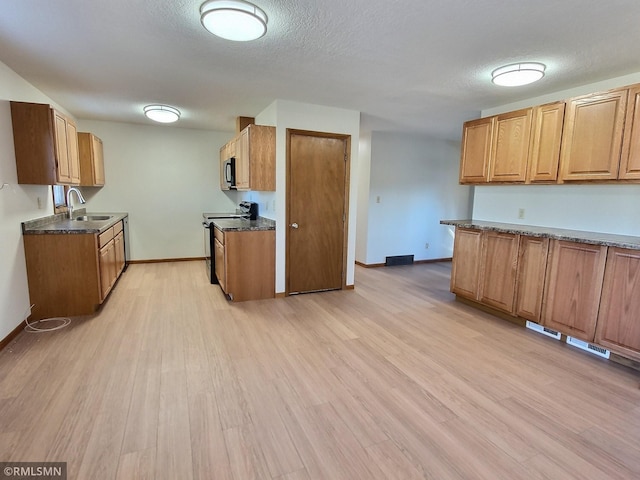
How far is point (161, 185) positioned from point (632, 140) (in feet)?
21.2

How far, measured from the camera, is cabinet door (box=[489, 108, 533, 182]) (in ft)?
11.3

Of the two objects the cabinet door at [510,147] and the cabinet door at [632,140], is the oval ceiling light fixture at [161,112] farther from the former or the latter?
the cabinet door at [632,140]

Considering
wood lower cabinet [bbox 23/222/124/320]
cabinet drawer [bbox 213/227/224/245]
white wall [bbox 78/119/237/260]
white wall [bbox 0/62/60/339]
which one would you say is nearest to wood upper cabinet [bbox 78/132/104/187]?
white wall [bbox 78/119/237/260]

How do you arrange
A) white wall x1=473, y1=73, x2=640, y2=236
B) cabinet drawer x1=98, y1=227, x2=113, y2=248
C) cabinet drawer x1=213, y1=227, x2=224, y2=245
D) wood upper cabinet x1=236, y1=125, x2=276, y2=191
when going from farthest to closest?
cabinet drawer x1=213, y1=227, x2=224, y2=245, wood upper cabinet x1=236, y1=125, x2=276, y2=191, cabinet drawer x1=98, y1=227, x2=113, y2=248, white wall x1=473, y1=73, x2=640, y2=236

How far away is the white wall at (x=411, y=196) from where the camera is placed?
237 inches

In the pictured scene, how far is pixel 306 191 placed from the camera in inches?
168

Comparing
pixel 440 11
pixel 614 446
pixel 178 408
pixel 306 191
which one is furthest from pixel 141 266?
pixel 614 446

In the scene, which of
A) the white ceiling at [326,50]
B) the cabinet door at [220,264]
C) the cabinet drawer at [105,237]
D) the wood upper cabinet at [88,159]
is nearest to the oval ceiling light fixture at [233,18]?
the white ceiling at [326,50]

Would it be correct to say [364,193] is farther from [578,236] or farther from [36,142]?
[36,142]

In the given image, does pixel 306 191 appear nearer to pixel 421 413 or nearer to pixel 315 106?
pixel 315 106

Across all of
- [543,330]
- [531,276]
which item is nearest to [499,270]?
Answer: [531,276]

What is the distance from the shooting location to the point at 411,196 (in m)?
6.32

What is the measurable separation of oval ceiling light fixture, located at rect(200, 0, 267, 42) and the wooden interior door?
6.52ft

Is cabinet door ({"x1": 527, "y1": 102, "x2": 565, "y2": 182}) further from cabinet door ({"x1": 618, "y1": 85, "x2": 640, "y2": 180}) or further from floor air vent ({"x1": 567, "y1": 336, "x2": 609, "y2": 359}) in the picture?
floor air vent ({"x1": 567, "y1": 336, "x2": 609, "y2": 359})
